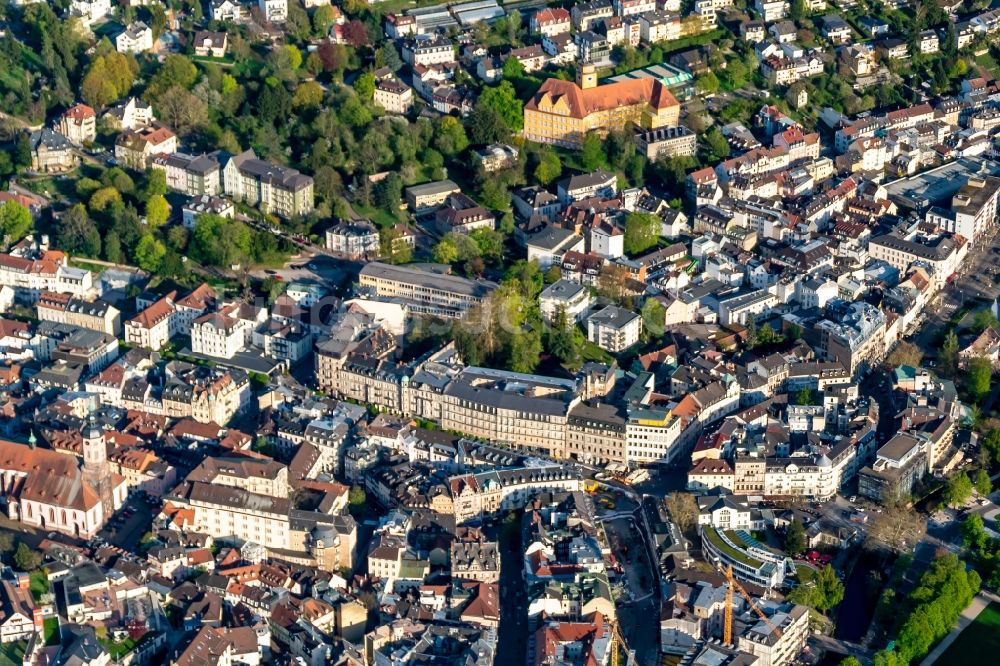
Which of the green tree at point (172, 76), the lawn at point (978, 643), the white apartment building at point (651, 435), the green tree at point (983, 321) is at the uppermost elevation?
the green tree at point (172, 76)

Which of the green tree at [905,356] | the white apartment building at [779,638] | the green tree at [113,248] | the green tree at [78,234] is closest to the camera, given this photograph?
the white apartment building at [779,638]

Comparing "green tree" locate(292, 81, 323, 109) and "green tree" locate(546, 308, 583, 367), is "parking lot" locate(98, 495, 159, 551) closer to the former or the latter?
"green tree" locate(546, 308, 583, 367)

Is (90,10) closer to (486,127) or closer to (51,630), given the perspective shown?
(486,127)

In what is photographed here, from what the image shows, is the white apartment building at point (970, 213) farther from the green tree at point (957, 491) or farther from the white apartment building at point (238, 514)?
the white apartment building at point (238, 514)

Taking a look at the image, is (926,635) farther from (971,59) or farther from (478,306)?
(971,59)

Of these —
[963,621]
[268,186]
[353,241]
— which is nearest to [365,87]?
[268,186]

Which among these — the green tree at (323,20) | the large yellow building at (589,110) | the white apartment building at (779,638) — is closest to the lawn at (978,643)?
the white apartment building at (779,638)

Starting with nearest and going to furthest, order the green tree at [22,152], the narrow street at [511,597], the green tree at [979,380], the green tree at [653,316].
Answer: the narrow street at [511,597]
the green tree at [979,380]
the green tree at [653,316]
the green tree at [22,152]
